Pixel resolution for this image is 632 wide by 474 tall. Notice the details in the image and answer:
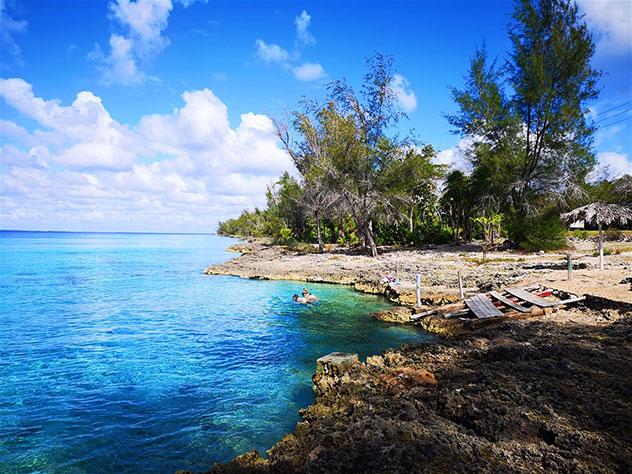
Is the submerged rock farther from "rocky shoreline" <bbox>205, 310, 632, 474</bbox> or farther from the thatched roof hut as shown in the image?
the thatched roof hut

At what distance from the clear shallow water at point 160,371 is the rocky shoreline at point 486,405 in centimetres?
150

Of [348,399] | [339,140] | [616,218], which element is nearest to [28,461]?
[348,399]

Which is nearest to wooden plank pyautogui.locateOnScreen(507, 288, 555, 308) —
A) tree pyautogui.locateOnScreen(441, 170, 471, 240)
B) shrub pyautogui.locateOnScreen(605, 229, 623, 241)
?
tree pyautogui.locateOnScreen(441, 170, 471, 240)

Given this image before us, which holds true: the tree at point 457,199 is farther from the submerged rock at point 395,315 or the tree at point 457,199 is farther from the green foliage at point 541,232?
the submerged rock at point 395,315

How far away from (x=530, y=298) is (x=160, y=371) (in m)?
12.9

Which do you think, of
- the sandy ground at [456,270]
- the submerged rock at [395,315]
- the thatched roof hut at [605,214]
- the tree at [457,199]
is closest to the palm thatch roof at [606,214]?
the thatched roof hut at [605,214]

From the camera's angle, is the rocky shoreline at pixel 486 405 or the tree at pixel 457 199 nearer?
the rocky shoreline at pixel 486 405

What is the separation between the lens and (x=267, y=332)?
51.0 ft

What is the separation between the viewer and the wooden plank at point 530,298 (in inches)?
559

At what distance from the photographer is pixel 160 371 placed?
1129 cm

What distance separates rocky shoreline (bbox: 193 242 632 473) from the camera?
4988 millimetres

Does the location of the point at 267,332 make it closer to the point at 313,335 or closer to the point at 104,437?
the point at 313,335

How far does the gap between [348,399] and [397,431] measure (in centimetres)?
229

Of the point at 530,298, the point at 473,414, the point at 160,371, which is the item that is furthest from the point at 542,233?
the point at 160,371
